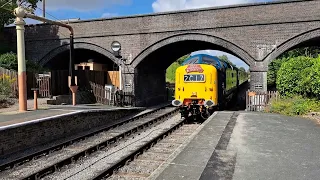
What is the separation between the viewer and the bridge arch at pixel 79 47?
24106 millimetres

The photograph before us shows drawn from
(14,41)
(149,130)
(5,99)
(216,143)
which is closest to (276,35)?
(149,130)

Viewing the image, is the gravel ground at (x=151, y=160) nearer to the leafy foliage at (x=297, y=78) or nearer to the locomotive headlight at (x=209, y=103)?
the locomotive headlight at (x=209, y=103)

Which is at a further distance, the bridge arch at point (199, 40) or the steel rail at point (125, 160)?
the bridge arch at point (199, 40)

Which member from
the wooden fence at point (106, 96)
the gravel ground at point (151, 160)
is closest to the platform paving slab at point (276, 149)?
the gravel ground at point (151, 160)

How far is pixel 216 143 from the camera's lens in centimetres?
830

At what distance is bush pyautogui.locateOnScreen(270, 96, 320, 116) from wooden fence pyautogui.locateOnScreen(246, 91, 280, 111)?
117cm

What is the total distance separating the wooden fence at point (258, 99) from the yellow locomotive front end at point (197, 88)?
13.6ft

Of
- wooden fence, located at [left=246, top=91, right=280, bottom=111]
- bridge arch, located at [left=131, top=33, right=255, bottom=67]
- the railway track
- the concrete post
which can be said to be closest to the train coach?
the railway track

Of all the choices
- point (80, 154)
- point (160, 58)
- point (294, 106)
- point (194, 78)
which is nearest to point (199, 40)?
point (160, 58)

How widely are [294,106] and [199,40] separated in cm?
865

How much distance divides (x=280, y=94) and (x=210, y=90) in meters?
5.47

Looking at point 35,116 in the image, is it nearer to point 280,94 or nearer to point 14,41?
point 280,94

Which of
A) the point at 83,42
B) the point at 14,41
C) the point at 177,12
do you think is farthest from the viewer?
the point at 14,41

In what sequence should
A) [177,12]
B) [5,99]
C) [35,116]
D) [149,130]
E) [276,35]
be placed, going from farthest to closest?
[177,12]
[276,35]
[5,99]
[149,130]
[35,116]
